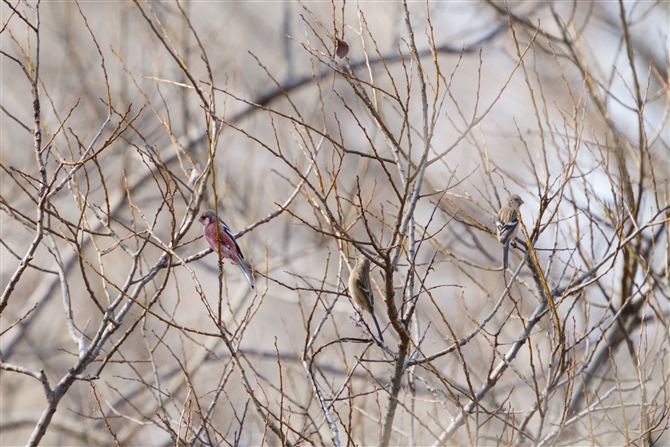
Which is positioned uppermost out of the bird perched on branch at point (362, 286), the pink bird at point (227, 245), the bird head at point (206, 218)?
the bird head at point (206, 218)

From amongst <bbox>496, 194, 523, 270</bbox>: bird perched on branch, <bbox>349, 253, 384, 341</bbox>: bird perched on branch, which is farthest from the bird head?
<bbox>496, 194, 523, 270</bbox>: bird perched on branch

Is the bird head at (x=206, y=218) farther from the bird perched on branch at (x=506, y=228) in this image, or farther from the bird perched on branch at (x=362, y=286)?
the bird perched on branch at (x=506, y=228)

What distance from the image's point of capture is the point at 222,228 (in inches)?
192

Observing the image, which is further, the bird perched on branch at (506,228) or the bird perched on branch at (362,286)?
the bird perched on branch at (506,228)

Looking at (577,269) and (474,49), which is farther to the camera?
(474,49)

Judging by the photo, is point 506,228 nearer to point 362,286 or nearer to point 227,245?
point 362,286

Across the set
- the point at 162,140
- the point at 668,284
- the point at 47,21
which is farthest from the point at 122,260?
the point at 668,284

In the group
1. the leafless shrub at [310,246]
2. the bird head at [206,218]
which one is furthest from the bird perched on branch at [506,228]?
the bird head at [206,218]

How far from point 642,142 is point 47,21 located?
13533 millimetres

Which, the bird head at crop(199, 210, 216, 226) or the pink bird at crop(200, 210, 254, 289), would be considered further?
the bird head at crop(199, 210, 216, 226)

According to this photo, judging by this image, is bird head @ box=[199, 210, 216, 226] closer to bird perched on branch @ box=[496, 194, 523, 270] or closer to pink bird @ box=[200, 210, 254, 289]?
pink bird @ box=[200, 210, 254, 289]

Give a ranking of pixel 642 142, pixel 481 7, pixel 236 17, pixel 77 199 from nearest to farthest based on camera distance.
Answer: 1. pixel 77 199
2. pixel 642 142
3. pixel 481 7
4. pixel 236 17

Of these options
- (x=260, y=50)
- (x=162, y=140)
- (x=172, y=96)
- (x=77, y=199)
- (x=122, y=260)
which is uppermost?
(x=260, y=50)

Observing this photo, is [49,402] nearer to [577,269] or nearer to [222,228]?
[222,228]
